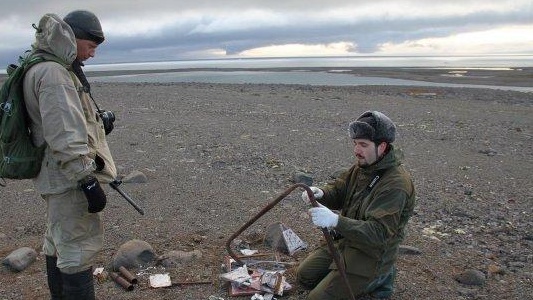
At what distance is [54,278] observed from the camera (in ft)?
11.7

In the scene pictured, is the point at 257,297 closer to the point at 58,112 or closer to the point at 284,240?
the point at 284,240

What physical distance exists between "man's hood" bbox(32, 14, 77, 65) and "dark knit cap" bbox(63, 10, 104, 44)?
0.10m

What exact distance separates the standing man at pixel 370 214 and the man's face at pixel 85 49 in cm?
188

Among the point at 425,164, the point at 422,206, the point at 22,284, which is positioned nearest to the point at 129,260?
the point at 22,284

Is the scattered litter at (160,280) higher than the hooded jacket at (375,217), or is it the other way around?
the hooded jacket at (375,217)

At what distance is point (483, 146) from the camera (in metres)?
10.6

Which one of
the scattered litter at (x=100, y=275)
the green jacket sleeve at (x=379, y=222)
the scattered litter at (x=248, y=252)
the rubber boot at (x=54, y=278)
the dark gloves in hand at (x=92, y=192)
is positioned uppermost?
the dark gloves in hand at (x=92, y=192)

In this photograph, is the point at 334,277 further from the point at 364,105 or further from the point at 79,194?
the point at 364,105

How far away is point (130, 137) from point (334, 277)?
756 cm

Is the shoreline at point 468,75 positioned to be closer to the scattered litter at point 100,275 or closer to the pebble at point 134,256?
the pebble at point 134,256

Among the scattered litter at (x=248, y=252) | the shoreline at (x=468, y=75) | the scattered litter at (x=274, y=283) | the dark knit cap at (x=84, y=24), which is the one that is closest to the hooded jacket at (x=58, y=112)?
the dark knit cap at (x=84, y=24)

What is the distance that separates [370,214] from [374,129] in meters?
0.61

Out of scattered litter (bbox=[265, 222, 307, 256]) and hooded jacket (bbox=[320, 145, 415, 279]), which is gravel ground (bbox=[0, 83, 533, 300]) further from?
hooded jacket (bbox=[320, 145, 415, 279])

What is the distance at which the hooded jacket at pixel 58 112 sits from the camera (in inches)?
116
